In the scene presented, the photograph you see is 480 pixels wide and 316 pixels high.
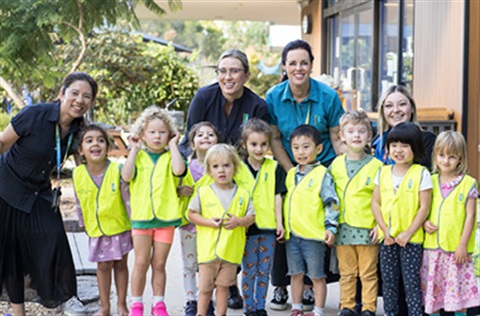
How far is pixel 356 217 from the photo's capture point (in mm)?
4984

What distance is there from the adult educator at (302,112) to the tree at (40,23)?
4023 mm

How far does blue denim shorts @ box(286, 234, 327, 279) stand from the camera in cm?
505

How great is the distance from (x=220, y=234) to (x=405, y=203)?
3.71 feet

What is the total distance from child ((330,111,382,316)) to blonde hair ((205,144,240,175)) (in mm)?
684

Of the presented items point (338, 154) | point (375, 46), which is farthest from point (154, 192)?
point (375, 46)

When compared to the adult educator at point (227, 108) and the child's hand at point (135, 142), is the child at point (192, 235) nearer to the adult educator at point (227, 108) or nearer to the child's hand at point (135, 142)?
the adult educator at point (227, 108)

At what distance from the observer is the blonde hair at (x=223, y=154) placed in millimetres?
4863

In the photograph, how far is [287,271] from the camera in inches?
219

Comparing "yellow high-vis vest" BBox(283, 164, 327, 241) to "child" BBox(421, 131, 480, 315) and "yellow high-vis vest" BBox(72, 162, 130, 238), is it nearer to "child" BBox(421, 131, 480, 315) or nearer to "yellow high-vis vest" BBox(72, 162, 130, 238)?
"child" BBox(421, 131, 480, 315)

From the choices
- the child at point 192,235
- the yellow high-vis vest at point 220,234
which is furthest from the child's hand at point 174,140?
the yellow high-vis vest at point 220,234

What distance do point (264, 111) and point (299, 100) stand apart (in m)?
0.26

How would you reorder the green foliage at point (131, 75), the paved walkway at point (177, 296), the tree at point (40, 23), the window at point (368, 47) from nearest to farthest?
the paved walkway at point (177, 296)
the tree at point (40, 23)
the window at point (368, 47)
the green foliage at point (131, 75)

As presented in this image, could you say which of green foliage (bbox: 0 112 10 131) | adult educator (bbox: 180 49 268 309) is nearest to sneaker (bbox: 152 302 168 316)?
adult educator (bbox: 180 49 268 309)

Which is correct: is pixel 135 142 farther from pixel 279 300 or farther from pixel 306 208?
pixel 279 300
